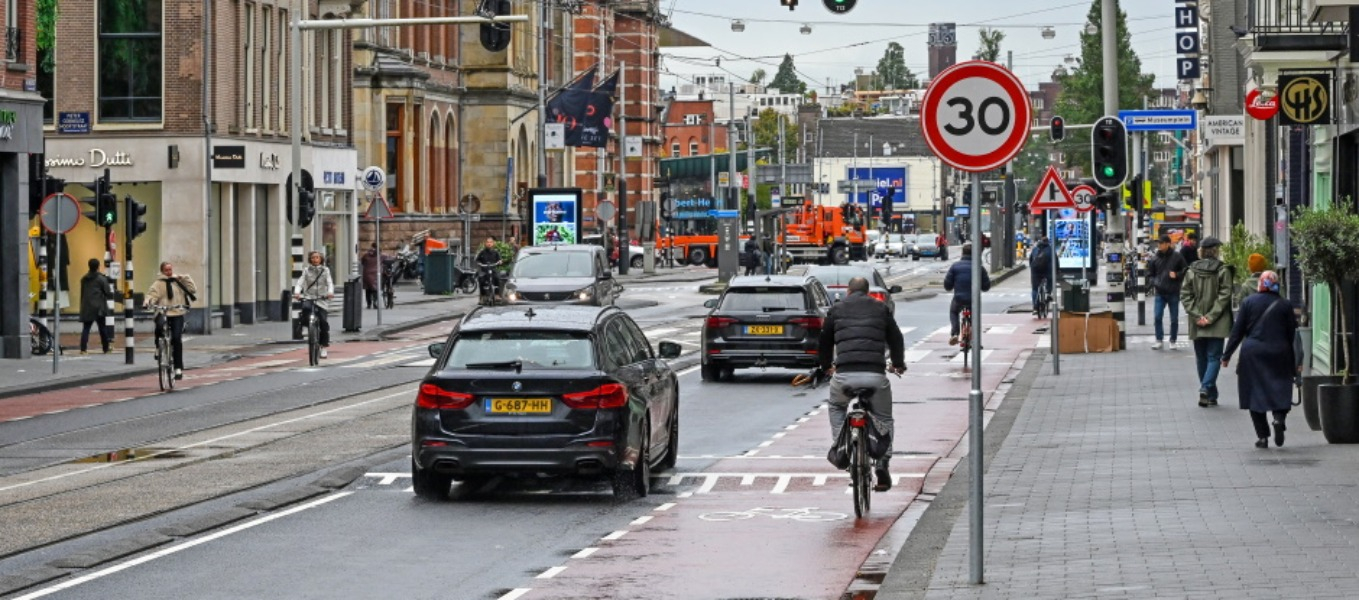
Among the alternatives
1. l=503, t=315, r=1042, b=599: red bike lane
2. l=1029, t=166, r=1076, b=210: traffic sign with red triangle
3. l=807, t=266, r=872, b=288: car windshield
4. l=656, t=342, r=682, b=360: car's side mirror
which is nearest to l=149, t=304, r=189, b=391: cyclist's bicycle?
l=503, t=315, r=1042, b=599: red bike lane

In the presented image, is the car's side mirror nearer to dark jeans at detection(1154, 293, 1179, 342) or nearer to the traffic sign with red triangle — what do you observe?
the traffic sign with red triangle

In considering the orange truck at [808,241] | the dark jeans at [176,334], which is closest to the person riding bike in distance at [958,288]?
the dark jeans at [176,334]

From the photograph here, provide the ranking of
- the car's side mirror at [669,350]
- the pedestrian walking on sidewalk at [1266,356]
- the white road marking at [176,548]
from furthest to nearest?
the pedestrian walking on sidewalk at [1266,356] < the car's side mirror at [669,350] < the white road marking at [176,548]

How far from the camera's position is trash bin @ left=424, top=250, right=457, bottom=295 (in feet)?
219

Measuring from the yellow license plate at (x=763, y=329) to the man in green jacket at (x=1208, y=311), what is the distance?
6141 mm

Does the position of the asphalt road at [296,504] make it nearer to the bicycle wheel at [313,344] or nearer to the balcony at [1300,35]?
the bicycle wheel at [313,344]

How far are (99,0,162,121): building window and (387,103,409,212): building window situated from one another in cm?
2842

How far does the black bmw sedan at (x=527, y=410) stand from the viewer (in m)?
17.9

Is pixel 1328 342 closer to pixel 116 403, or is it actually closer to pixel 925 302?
pixel 116 403

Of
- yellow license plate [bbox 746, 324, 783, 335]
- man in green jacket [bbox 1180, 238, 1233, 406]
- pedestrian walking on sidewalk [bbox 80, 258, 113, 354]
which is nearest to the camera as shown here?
man in green jacket [bbox 1180, 238, 1233, 406]

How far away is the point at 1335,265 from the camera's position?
21234mm

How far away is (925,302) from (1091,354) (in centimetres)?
2489

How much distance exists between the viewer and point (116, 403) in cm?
3002

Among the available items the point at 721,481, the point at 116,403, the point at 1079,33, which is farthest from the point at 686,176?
the point at 721,481
